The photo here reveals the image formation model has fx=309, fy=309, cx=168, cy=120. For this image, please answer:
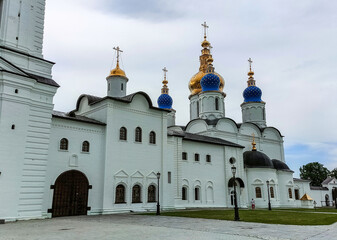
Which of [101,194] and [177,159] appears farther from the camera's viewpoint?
[177,159]

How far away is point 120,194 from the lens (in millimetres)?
20891

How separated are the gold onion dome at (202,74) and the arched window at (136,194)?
795 inches

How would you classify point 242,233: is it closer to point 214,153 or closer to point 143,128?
point 143,128

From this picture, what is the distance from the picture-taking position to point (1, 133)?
585 inches

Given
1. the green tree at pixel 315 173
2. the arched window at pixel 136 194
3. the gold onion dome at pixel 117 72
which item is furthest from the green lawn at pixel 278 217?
the green tree at pixel 315 173

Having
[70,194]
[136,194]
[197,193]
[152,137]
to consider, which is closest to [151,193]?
[136,194]

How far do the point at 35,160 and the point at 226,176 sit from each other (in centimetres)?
1796

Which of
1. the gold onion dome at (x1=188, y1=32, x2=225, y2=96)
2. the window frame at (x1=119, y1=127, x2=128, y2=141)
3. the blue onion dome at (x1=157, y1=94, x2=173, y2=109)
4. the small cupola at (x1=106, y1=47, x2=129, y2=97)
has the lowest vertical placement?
the window frame at (x1=119, y1=127, x2=128, y2=141)

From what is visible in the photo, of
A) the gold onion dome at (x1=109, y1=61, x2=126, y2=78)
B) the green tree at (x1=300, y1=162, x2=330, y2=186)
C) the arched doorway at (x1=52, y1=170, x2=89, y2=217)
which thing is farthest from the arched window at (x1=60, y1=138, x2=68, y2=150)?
the green tree at (x1=300, y1=162, x2=330, y2=186)

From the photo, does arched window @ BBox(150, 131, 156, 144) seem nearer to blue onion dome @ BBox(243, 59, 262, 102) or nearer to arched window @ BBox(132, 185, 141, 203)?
arched window @ BBox(132, 185, 141, 203)

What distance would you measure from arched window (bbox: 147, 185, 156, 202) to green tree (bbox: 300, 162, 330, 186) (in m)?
50.0

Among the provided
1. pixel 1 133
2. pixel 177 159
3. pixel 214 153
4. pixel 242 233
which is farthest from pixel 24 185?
pixel 214 153

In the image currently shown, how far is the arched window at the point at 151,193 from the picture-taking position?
73.7ft

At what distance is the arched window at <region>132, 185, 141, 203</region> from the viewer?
21.6 metres
